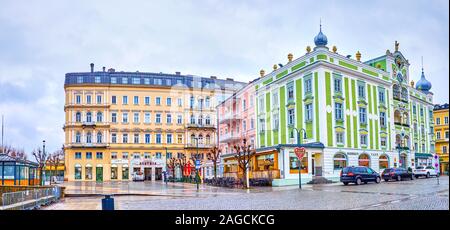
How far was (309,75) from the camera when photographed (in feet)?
121

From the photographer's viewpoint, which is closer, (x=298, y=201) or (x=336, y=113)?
(x=298, y=201)

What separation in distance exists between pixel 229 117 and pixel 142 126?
17967mm

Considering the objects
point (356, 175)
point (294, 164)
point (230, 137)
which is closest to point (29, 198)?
point (356, 175)

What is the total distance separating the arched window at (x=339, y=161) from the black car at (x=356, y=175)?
584 cm

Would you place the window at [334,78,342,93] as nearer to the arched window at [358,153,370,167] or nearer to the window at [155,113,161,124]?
the arched window at [358,153,370,167]

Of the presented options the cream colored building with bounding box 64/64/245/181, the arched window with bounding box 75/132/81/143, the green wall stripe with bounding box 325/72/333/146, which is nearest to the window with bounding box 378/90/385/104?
the green wall stripe with bounding box 325/72/333/146

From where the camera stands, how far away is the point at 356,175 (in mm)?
29391

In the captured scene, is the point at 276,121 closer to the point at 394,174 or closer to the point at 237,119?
the point at 237,119

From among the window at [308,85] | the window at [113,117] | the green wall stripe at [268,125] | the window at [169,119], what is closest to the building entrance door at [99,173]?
the window at [113,117]

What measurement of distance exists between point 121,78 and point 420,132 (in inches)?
1331

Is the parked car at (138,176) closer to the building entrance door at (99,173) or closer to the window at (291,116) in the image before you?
the building entrance door at (99,173)

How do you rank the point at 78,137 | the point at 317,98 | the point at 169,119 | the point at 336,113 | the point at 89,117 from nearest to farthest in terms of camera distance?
the point at 317,98 → the point at 336,113 → the point at 78,137 → the point at 89,117 → the point at 169,119

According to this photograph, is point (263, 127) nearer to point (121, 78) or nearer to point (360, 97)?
point (360, 97)
